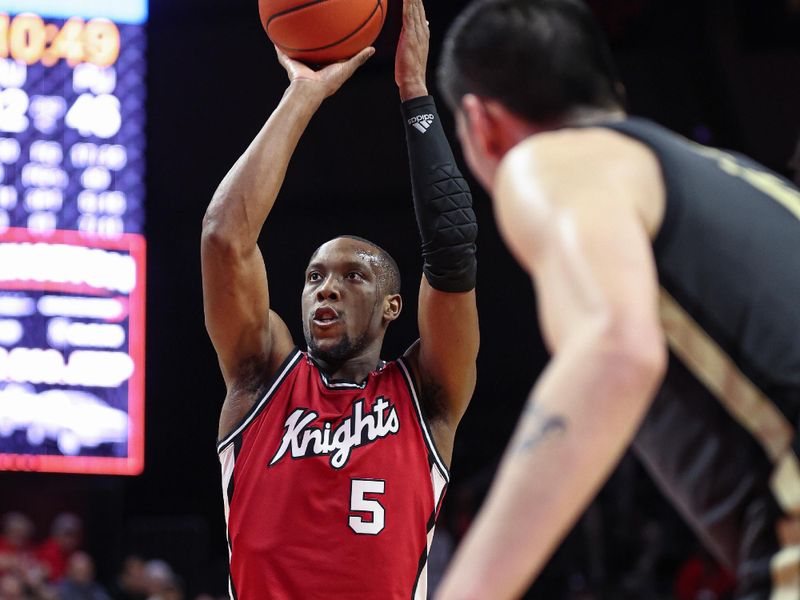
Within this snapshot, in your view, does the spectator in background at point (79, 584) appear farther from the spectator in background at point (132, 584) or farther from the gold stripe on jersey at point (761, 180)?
the gold stripe on jersey at point (761, 180)

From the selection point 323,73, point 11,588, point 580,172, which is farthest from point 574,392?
point 11,588

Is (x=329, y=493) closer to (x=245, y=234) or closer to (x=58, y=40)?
(x=245, y=234)

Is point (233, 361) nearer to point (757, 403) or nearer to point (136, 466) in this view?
point (757, 403)

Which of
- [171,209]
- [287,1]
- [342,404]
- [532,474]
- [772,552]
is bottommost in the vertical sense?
[171,209]

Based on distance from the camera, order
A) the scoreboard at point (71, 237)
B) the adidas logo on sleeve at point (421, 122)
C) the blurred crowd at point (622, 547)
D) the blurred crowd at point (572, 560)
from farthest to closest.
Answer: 1. the blurred crowd at point (622, 547)
2. the blurred crowd at point (572, 560)
3. the scoreboard at point (71, 237)
4. the adidas logo on sleeve at point (421, 122)

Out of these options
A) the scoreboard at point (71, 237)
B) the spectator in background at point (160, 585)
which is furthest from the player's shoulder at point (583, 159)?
the spectator in background at point (160, 585)

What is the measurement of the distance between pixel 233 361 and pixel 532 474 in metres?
2.18

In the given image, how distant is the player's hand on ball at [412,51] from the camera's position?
12.4 ft

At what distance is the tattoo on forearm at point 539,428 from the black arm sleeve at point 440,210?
214 cm

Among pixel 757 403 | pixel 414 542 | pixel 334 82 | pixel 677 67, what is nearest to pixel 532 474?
pixel 757 403

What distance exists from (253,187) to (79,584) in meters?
6.25

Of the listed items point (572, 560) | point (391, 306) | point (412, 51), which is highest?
point (412, 51)

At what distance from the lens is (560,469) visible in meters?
1.39

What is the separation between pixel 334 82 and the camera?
140 inches
